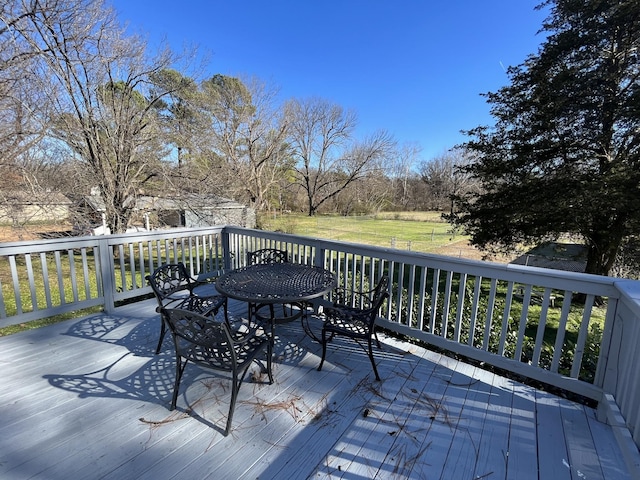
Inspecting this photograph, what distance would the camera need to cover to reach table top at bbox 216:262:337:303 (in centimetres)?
216

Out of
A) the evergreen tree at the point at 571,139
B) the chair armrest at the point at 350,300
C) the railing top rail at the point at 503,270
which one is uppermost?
the evergreen tree at the point at 571,139

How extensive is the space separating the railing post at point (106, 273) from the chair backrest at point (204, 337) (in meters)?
2.13

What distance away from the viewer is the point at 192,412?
1847 millimetres

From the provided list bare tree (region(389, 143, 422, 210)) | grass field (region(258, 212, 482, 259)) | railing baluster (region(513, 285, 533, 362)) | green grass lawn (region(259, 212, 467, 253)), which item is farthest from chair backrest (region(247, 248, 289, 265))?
bare tree (region(389, 143, 422, 210))

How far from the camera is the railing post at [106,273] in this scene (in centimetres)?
325

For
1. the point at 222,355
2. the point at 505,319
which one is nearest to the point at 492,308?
the point at 505,319

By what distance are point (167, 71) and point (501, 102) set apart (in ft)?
26.7

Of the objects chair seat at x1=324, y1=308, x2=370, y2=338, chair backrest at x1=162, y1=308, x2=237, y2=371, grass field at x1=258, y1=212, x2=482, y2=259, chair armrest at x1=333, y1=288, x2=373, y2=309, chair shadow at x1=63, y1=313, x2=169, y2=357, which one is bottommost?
grass field at x1=258, y1=212, x2=482, y2=259

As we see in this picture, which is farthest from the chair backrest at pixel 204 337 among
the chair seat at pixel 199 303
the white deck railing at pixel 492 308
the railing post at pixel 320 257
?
the railing post at pixel 320 257

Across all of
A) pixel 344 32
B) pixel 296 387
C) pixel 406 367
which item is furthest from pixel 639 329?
pixel 344 32

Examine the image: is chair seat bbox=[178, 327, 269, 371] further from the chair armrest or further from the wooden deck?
the chair armrest

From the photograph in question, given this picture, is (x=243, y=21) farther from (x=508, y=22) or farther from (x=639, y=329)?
(x=639, y=329)

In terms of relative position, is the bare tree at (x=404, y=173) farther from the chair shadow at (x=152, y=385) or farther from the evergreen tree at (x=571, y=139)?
the chair shadow at (x=152, y=385)

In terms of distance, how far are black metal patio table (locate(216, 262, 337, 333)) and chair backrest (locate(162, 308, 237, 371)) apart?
0.46m
